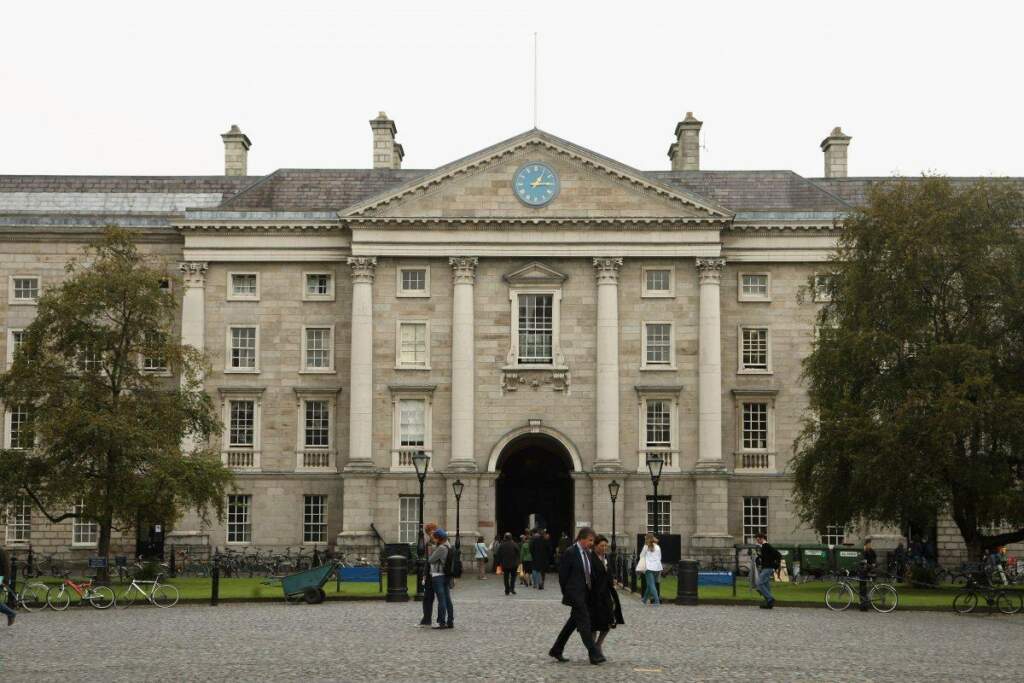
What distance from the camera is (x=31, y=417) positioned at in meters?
44.3

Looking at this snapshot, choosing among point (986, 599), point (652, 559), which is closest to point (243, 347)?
point (652, 559)

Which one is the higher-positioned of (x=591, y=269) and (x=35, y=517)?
(x=591, y=269)

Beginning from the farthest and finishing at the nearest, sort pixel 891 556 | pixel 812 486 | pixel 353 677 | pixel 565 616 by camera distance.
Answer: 1. pixel 891 556
2. pixel 812 486
3. pixel 565 616
4. pixel 353 677

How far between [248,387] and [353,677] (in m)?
39.4

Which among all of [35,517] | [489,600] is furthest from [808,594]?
[35,517]

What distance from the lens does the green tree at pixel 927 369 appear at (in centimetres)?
4022

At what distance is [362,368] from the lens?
187ft

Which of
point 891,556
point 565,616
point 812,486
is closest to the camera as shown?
point 565,616

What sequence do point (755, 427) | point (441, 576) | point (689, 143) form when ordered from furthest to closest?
point (689, 143), point (755, 427), point (441, 576)

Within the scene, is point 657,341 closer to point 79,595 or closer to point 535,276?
point 535,276

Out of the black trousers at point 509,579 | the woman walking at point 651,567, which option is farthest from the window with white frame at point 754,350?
the woman walking at point 651,567

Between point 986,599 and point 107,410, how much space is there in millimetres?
24977

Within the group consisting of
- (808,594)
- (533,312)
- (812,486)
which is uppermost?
(533,312)

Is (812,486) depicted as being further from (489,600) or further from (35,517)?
(35,517)
